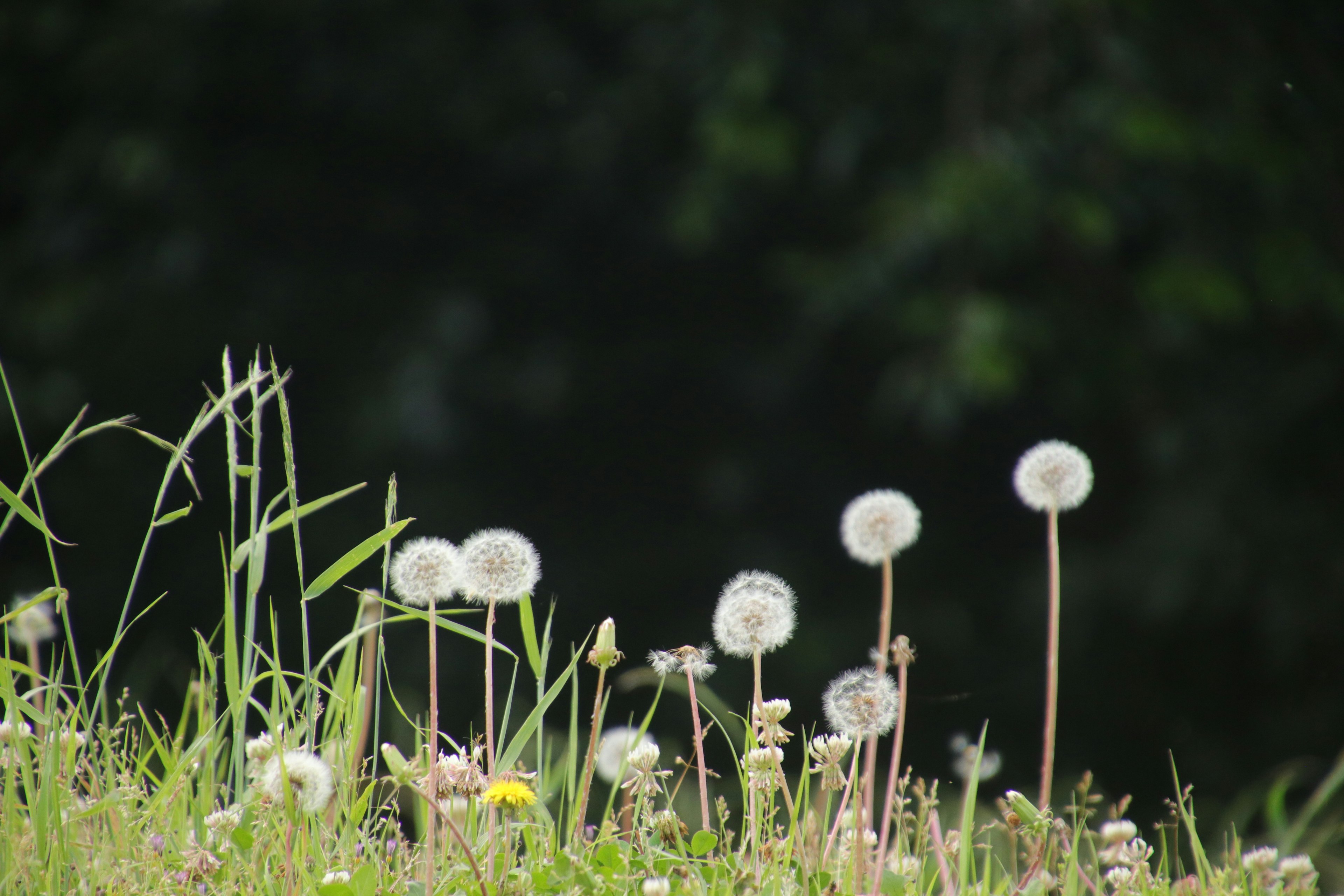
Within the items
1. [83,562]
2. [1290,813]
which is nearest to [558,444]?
[83,562]

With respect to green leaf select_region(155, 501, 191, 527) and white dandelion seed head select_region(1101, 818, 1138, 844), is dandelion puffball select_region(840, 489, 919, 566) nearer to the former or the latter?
white dandelion seed head select_region(1101, 818, 1138, 844)

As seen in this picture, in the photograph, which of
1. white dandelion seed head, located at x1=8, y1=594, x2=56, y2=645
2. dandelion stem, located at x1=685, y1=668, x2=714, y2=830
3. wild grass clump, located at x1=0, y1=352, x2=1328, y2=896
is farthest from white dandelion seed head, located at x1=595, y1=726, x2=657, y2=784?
white dandelion seed head, located at x1=8, y1=594, x2=56, y2=645

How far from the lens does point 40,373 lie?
15.4ft

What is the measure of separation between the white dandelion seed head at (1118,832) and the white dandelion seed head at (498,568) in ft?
1.81

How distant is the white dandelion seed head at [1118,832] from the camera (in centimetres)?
100

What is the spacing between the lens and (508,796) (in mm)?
809

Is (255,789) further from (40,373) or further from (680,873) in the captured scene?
(40,373)

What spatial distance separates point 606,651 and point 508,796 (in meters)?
0.12

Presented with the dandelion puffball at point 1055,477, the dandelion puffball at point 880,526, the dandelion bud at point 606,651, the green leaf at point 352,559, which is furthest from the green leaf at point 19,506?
the dandelion puffball at point 1055,477

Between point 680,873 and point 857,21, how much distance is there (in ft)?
14.5

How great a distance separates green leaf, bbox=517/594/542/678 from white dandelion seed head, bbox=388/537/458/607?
0.07 m

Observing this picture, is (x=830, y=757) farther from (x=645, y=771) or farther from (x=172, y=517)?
(x=172, y=517)

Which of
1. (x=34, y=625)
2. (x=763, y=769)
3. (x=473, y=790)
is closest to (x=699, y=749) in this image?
(x=763, y=769)

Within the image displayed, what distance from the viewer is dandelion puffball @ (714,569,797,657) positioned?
3.13 ft
